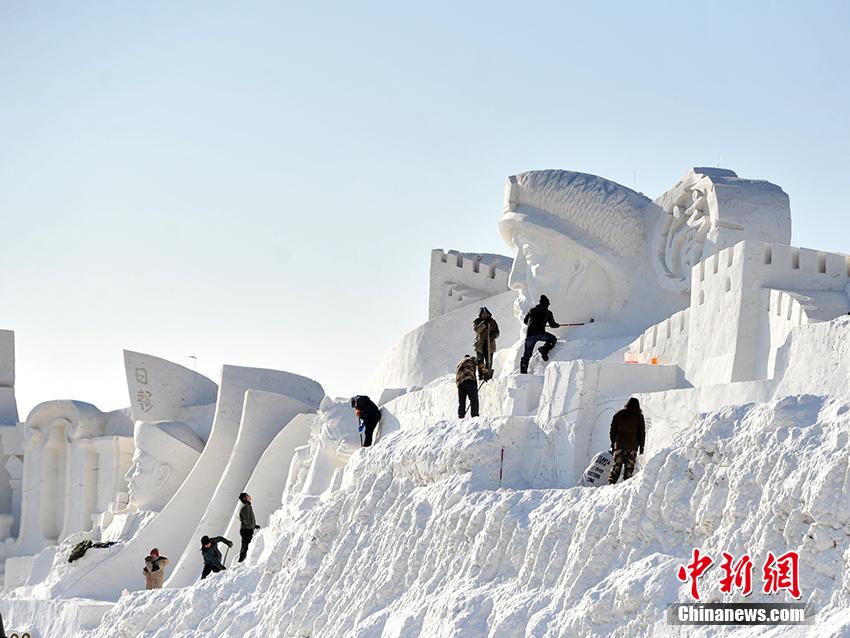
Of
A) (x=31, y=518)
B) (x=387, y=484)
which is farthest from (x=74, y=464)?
→ (x=387, y=484)

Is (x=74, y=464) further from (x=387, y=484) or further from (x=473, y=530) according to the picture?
(x=473, y=530)

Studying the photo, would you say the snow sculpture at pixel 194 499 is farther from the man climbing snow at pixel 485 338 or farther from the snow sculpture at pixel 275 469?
the man climbing snow at pixel 485 338

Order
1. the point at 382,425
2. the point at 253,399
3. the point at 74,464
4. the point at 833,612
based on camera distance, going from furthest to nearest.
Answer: the point at 74,464 → the point at 253,399 → the point at 382,425 → the point at 833,612

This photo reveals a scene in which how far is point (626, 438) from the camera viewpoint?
35.0 feet

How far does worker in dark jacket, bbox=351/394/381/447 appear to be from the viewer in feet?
49.7


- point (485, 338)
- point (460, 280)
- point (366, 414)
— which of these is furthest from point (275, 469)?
point (460, 280)

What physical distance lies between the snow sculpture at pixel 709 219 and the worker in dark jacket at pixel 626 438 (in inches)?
156

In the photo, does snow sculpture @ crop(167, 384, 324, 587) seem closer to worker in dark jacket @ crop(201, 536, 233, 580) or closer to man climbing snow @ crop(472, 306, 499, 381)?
worker in dark jacket @ crop(201, 536, 233, 580)

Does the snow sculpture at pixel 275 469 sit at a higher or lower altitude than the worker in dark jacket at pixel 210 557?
higher

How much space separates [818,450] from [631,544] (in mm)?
1555

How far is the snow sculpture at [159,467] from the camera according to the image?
20.3m

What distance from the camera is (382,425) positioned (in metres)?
15.4

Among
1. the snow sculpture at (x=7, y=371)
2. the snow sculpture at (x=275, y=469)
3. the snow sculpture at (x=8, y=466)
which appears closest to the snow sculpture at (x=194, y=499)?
the snow sculpture at (x=275, y=469)

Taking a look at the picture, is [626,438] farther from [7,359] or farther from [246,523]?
[7,359]
